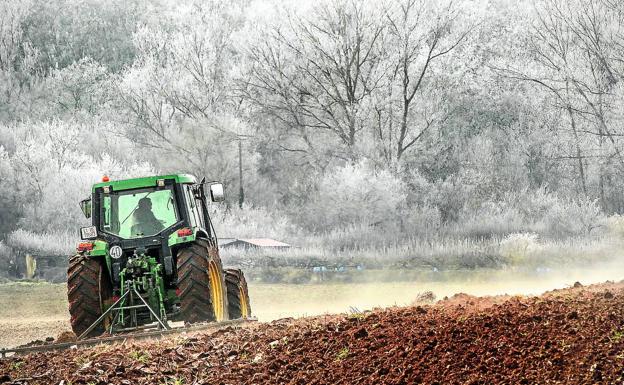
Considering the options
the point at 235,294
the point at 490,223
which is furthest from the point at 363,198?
the point at 235,294

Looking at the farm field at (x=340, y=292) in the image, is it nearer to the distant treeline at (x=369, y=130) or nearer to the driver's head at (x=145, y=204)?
the distant treeline at (x=369, y=130)

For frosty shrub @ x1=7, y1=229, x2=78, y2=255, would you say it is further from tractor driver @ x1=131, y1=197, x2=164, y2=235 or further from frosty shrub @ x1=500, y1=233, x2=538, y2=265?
tractor driver @ x1=131, y1=197, x2=164, y2=235

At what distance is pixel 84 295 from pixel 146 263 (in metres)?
0.82

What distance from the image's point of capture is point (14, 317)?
77.5 feet

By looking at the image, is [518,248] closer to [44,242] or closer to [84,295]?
[44,242]

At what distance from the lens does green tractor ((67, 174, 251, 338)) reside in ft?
42.3

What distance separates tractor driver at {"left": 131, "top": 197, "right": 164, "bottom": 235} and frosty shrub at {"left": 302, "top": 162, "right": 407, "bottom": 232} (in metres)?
22.2

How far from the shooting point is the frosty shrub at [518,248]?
2920 centimetres

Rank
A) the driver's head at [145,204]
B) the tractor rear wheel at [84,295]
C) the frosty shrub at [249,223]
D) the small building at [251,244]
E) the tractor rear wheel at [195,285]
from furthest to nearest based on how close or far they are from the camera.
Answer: the frosty shrub at [249,223]
the small building at [251,244]
the driver's head at [145,204]
the tractor rear wheel at [84,295]
the tractor rear wheel at [195,285]

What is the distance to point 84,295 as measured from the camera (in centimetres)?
1304

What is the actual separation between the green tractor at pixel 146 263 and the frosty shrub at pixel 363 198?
22.2 meters

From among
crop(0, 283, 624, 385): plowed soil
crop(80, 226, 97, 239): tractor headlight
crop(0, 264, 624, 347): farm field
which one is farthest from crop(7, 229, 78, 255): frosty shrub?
crop(0, 283, 624, 385): plowed soil

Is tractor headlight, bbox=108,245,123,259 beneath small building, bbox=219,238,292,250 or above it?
beneath

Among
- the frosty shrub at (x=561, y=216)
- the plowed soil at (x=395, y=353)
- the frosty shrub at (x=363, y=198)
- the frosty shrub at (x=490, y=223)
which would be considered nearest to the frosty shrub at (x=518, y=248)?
the frosty shrub at (x=490, y=223)
